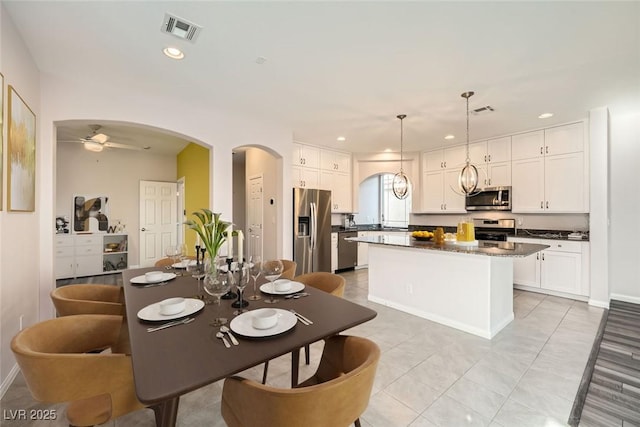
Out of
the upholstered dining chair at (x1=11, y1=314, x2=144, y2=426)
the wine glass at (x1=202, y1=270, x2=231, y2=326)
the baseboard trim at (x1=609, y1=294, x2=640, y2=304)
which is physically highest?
the wine glass at (x1=202, y1=270, x2=231, y2=326)

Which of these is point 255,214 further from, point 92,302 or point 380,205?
point 92,302

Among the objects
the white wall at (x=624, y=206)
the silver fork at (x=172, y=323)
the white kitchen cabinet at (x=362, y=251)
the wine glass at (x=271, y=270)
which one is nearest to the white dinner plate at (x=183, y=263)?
the wine glass at (x=271, y=270)

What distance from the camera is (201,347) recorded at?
1093 millimetres

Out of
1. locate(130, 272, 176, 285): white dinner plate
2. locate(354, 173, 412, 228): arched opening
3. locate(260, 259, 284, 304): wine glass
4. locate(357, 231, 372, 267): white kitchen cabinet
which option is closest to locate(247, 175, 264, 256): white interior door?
locate(357, 231, 372, 267): white kitchen cabinet

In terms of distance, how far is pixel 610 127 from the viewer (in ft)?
13.2

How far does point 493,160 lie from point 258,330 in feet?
17.3

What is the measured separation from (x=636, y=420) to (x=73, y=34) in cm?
480

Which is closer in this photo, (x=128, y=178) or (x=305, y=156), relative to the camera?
(x=305, y=156)

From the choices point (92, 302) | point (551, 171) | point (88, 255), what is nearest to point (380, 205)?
point (551, 171)

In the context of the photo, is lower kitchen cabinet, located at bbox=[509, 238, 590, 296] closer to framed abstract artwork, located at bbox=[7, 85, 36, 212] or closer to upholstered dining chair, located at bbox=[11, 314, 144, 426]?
upholstered dining chair, located at bbox=[11, 314, 144, 426]

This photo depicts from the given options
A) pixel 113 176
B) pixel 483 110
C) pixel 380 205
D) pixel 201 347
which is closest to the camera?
pixel 201 347

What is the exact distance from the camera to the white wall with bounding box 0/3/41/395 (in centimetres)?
188

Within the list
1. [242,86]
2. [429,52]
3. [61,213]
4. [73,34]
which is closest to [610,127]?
[429,52]

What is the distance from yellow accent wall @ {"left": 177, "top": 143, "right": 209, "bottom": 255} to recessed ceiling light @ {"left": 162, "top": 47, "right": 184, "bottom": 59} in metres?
2.36
